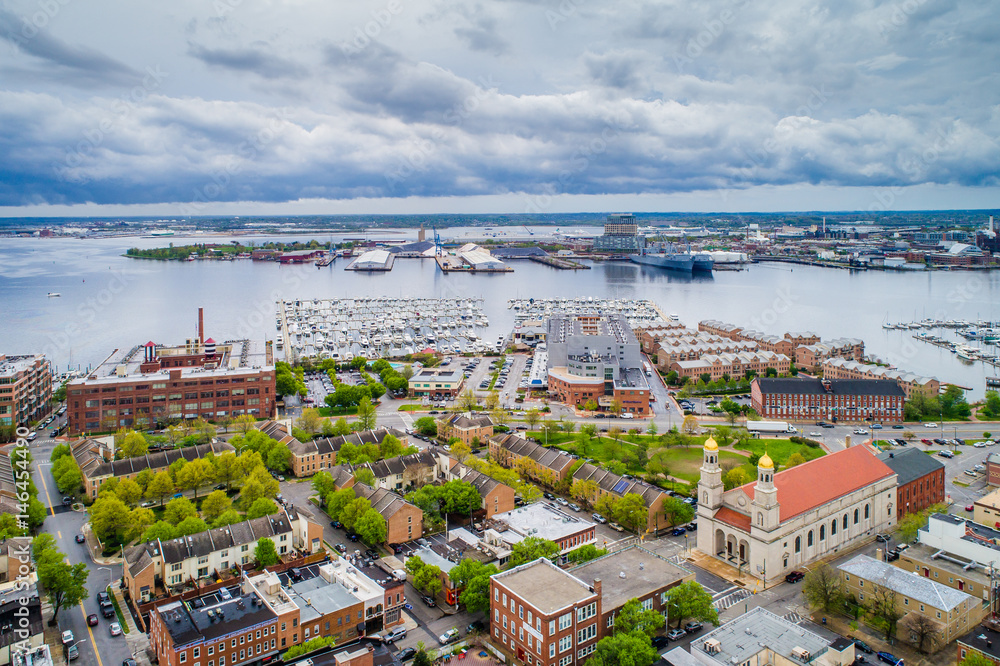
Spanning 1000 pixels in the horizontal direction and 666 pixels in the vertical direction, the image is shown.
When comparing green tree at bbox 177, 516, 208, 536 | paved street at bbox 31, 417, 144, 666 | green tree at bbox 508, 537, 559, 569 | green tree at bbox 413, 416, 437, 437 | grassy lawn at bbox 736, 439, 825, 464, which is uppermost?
green tree at bbox 177, 516, 208, 536

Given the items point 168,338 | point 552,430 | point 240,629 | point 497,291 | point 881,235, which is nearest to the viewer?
point 240,629

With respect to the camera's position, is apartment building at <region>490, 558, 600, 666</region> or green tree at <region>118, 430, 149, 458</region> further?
green tree at <region>118, 430, 149, 458</region>

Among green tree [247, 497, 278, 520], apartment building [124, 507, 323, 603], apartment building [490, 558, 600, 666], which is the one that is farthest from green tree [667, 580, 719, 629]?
green tree [247, 497, 278, 520]

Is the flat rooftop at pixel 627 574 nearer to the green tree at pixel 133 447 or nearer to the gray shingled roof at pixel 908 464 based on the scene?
the gray shingled roof at pixel 908 464

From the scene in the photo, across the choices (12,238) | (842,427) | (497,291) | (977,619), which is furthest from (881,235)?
(12,238)

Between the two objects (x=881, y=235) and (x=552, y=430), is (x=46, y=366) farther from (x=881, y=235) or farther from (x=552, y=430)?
(x=881, y=235)

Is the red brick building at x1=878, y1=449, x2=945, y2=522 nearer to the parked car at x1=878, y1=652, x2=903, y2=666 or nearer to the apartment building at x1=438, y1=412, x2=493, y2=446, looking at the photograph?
the parked car at x1=878, y1=652, x2=903, y2=666

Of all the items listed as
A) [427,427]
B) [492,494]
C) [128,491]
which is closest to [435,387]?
[427,427]
